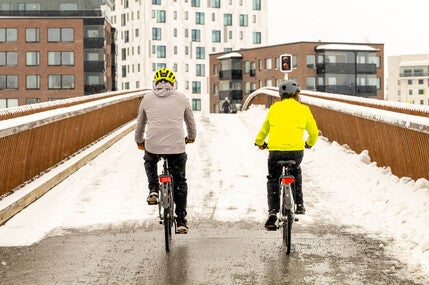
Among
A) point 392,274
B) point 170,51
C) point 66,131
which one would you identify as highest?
point 170,51

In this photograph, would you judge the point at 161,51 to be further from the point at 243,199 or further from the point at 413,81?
the point at 243,199

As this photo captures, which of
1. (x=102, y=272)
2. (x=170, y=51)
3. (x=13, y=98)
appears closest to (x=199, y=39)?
(x=170, y=51)

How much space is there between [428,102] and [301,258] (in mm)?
170832

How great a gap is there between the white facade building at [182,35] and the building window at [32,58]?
30143 mm

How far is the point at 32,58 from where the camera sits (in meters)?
87.1

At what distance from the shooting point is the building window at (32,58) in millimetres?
86938

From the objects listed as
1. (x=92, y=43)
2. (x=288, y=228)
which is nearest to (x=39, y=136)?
(x=288, y=228)

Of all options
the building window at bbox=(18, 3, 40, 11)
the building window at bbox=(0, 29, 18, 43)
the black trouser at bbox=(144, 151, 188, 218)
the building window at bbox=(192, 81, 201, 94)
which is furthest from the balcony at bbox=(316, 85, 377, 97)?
the black trouser at bbox=(144, 151, 188, 218)

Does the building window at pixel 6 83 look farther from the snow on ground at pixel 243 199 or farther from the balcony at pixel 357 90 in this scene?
the snow on ground at pixel 243 199

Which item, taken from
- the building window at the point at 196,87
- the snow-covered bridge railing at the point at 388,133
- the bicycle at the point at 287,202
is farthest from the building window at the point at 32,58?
the bicycle at the point at 287,202

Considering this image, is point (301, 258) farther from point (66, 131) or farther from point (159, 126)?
point (66, 131)

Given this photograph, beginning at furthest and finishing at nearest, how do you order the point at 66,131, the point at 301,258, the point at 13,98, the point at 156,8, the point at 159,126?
the point at 156,8
the point at 13,98
the point at 66,131
the point at 159,126
the point at 301,258

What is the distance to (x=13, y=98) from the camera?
286ft

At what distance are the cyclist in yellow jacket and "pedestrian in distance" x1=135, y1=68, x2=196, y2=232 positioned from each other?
3.18 feet
